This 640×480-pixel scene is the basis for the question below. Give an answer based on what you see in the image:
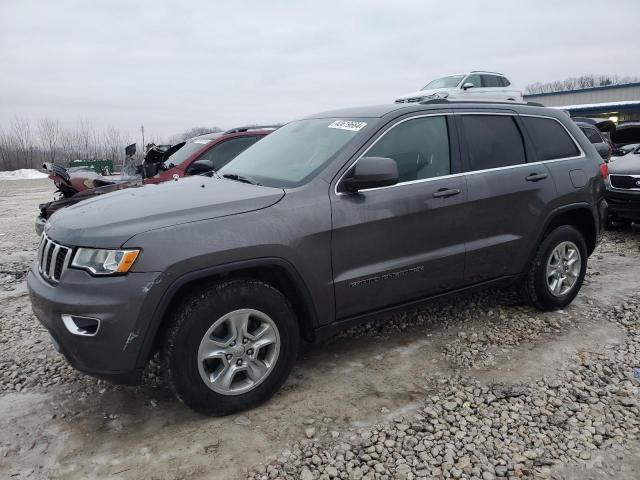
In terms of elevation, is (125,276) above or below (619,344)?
above

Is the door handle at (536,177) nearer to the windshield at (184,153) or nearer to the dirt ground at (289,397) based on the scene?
the dirt ground at (289,397)

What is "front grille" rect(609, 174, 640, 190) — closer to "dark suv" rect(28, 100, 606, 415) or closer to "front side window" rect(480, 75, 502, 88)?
"dark suv" rect(28, 100, 606, 415)

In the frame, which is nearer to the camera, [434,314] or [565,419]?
[565,419]

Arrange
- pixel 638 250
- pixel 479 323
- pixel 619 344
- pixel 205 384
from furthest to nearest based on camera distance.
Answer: pixel 638 250
pixel 479 323
pixel 619 344
pixel 205 384

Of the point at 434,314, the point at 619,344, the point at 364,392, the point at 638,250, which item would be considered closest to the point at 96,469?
the point at 364,392

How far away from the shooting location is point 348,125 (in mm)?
3605

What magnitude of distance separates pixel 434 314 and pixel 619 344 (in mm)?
1461

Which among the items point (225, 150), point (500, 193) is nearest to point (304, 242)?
point (500, 193)

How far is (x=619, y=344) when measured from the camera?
3.83 meters

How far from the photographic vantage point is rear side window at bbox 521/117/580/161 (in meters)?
4.27

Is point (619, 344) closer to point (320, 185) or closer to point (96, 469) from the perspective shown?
point (320, 185)

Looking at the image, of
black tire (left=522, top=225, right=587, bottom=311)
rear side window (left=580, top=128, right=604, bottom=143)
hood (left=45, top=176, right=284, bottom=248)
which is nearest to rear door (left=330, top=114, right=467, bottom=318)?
hood (left=45, top=176, right=284, bottom=248)

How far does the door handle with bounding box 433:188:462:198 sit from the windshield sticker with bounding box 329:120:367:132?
0.72 meters

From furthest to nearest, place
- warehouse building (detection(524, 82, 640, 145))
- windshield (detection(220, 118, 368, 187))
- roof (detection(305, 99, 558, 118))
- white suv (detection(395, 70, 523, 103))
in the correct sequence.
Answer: warehouse building (detection(524, 82, 640, 145)), white suv (detection(395, 70, 523, 103)), roof (detection(305, 99, 558, 118)), windshield (detection(220, 118, 368, 187))
